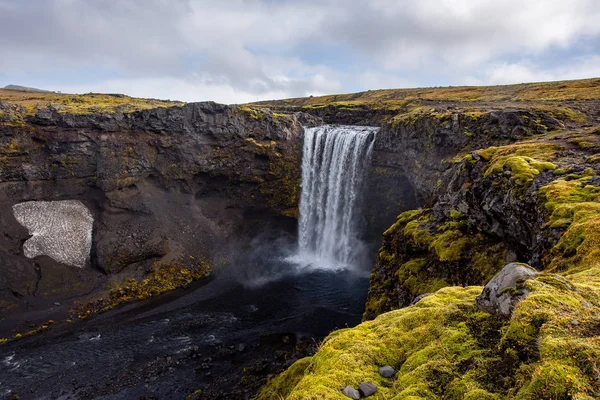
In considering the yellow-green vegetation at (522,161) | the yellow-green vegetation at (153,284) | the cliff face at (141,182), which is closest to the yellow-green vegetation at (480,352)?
the yellow-green vegetation at (522,161)

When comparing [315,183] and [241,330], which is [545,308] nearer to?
[241,330]

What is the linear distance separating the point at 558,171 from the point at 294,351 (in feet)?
69.5

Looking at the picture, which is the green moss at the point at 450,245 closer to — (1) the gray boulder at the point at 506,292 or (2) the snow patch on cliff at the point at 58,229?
(1) the gray boulder at the point at 506,292

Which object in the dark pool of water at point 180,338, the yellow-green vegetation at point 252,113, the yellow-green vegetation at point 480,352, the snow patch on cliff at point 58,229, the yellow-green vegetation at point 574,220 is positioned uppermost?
the yellow-green vegetation at point 252,113

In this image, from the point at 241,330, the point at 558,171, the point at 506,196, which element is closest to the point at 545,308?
the point at 506,196

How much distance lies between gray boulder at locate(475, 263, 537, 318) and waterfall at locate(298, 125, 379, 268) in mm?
38933

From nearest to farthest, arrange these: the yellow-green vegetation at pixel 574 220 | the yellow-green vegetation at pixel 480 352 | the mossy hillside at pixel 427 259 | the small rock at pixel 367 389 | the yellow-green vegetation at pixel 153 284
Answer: the yellow-green vegetation at pixel 480 352 < the small rock at pixel 367 389 < the yellow-green vegetation at pixel 574 220 < the mossy hillside at pixel 427 259 < the yellow-green vegetation at pixel 153 284

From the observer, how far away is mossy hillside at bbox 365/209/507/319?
1695 cm

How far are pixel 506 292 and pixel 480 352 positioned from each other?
5.04 feet

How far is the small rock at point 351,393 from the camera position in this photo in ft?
22.0

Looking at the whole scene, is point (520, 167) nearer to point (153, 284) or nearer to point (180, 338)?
point (180, 338)

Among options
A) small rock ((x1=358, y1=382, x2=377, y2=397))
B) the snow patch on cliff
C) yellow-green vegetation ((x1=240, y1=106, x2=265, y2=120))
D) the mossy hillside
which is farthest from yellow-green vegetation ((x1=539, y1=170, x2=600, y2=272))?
the snow patch on cliff

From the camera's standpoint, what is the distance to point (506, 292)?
741cm

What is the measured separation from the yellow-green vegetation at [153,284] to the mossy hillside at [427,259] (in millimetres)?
27185
